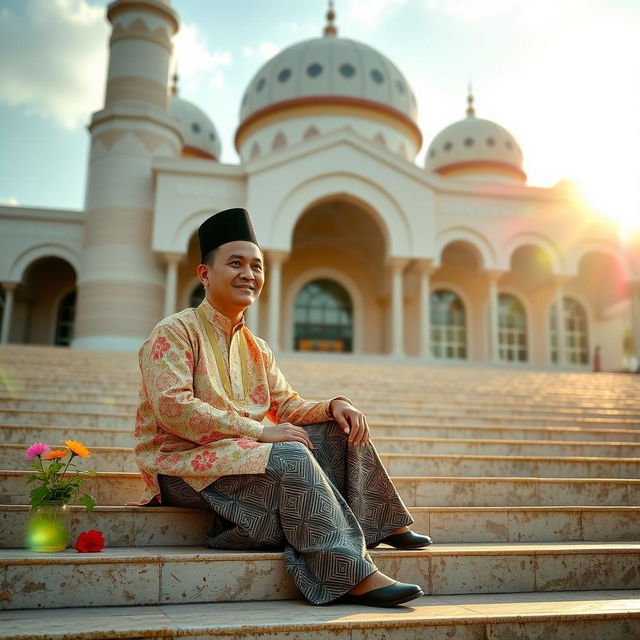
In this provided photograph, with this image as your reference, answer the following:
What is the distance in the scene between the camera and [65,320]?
889 inches

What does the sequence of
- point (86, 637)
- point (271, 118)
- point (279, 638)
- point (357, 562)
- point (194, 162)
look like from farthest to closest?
point (271, 118) → point (194, 162) → point (357, 562) → point (279, 638) → point (86, 637)

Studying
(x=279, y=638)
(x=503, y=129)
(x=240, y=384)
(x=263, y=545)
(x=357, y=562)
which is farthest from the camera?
(x=503, y=129)

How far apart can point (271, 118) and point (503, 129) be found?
10.9 metres

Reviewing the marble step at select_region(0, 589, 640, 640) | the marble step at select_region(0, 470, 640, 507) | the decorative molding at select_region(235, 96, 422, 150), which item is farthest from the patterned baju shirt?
the decorative molding at select_region(235, 96, 422, 150)

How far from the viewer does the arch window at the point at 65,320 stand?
22.3 m

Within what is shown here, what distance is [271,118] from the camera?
78.4 ft

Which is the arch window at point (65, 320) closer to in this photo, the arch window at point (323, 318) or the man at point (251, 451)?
the arch window at point (323, 318)

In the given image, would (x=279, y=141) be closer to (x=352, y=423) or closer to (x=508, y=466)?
(x=508, y=466)

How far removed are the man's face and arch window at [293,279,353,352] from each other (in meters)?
17.7

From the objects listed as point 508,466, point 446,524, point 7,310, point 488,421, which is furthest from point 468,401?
point 7,310

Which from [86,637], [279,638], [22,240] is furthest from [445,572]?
[22,240]

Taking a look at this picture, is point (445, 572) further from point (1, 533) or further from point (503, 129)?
point (503, 129)

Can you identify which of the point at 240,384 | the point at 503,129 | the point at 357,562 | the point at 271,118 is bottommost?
the point at 357,562

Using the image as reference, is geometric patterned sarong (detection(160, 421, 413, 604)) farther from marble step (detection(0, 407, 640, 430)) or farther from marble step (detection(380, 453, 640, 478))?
marble step (detection(0, 407, 640, 430))
